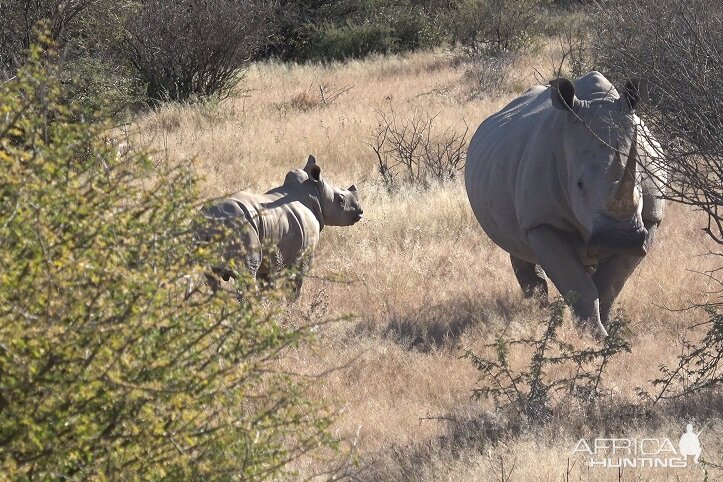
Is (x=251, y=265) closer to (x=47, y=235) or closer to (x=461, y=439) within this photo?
(x=461, y=439)

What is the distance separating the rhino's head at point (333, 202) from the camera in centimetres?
1032

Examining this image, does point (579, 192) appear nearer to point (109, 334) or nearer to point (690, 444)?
point (690, 444)

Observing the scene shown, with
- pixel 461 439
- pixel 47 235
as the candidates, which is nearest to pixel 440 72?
pixel 461 439

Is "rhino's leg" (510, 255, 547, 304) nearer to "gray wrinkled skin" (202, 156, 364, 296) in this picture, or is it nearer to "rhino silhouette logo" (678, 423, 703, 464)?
"gray wrinkled skin" (202, 156, 364, 296)

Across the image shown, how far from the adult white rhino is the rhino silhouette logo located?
1369 mm

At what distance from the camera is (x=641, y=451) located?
527 centimetres

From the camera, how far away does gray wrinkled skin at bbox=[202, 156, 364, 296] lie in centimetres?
847

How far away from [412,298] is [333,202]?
71.7 inches

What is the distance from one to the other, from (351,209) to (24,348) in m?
7.50

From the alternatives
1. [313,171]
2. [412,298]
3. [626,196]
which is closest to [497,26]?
[313,171]

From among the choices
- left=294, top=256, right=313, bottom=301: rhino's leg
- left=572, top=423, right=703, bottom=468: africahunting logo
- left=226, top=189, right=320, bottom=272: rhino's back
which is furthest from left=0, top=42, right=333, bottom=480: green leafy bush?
left=226, top=189, right=320, bottom=272: rhino's back

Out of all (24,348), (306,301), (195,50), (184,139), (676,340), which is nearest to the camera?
(24,348)

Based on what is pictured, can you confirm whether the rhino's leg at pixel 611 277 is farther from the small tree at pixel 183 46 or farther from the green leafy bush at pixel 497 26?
the green leafy bush at pixel 497 26

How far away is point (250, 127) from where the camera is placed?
17.8 metres
